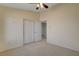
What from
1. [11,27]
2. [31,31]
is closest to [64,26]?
[31,31]

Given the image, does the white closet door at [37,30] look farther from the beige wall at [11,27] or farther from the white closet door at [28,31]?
the beige wall at [11,27]

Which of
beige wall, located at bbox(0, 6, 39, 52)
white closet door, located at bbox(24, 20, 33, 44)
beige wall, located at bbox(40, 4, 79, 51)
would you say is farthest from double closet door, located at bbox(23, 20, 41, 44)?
beige wall, located at bbox(40, 4, 79, 51)

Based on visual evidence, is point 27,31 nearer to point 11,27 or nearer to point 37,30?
point 37,30

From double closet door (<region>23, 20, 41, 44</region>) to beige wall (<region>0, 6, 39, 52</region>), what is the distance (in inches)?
18.9

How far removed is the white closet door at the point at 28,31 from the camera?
17.1ft

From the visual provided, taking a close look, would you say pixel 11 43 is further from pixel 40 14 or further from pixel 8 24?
pixel 40 14

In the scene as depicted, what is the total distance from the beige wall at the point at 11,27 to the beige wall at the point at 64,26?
1.66 m

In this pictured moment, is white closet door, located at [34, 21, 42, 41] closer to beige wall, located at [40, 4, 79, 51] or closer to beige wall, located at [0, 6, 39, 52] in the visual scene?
beige wall, located at [40, 4, 79, 51]

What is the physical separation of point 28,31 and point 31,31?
0.88 ft

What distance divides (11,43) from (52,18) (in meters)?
2.67

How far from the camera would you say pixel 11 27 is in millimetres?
4141

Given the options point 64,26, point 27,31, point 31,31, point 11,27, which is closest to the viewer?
point 11,27

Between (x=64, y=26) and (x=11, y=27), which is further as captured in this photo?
(x=64, y=26)

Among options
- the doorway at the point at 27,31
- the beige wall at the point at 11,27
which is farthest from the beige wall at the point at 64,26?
the beige wall at the point at 11,27
